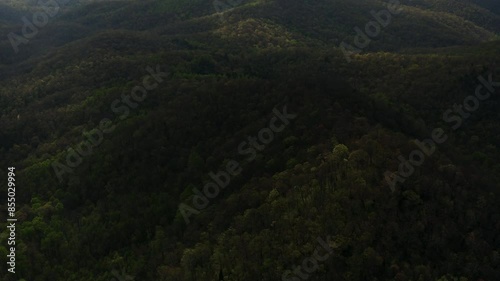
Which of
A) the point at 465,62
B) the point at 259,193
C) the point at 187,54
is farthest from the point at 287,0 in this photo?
the point at 259,193

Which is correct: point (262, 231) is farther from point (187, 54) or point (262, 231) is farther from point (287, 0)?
point (287, 0)
